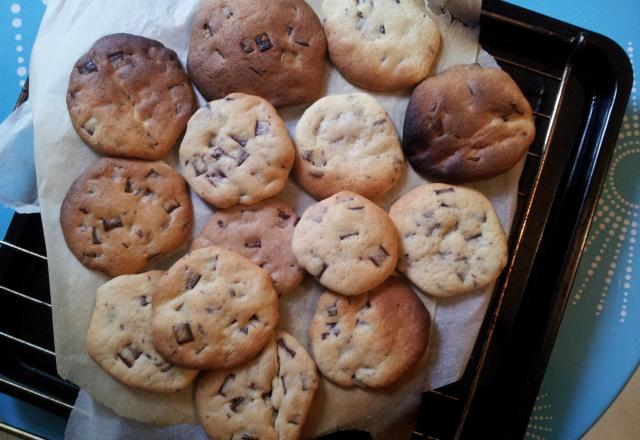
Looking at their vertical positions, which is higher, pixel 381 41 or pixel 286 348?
pixel 381 41

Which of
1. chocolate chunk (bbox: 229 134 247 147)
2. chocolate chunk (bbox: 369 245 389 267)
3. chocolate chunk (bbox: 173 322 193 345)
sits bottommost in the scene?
chocolate chunk (bbox: 173 322 193 345)

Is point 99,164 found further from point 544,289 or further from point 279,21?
point 544,289

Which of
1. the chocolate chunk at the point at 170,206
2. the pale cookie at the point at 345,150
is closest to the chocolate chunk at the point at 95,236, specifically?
the chocolate chunk at the point at 170,206

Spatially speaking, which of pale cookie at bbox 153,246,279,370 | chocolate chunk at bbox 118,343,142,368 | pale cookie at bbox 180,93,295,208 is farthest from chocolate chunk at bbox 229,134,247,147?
chocolate chunk at bbox 118,343,142,368

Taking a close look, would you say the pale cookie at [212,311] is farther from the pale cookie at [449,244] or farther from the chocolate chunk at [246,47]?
the chocolate chunk at [246,47]

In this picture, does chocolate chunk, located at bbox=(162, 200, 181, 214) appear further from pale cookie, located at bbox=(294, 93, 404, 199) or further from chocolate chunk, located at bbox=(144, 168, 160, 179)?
pale cookie, located at bbox=(294, 93, 404, 199)

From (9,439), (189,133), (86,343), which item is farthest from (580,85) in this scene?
(9,439)

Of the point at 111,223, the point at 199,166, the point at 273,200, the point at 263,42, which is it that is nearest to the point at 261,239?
the point at 273,200

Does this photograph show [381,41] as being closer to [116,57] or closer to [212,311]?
[116,57]
